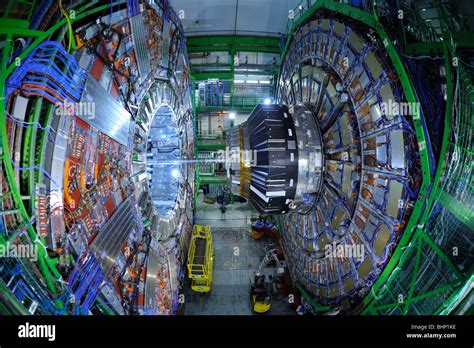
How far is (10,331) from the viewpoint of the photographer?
5.98 ft

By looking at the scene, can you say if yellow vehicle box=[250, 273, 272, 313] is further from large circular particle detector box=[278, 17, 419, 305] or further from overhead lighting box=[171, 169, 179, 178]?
overhead lighting box=[171, 169, 179, 178]

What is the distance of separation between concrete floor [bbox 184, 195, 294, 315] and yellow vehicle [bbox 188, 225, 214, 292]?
25cm

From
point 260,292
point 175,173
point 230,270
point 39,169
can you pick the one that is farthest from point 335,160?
point 230,270

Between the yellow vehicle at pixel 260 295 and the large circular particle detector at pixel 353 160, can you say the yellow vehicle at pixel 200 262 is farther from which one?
the large circular particle detector at pixel 353 160

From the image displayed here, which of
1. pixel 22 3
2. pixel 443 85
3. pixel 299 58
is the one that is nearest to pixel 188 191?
pixel 299 58

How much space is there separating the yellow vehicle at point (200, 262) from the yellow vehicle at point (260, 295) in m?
1.03

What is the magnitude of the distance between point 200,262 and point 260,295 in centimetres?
157

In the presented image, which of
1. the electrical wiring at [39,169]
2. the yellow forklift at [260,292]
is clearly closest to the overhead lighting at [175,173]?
the yellow forklift at [260,292]

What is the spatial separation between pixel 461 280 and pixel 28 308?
3.19 meters

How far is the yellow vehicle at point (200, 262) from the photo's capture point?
550cm

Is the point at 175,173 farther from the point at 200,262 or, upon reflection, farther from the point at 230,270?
the point at 230,270

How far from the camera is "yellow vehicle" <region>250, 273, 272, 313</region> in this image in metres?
5.12

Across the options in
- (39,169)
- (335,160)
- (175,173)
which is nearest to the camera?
(39,169)

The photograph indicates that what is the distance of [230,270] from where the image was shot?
625cm
